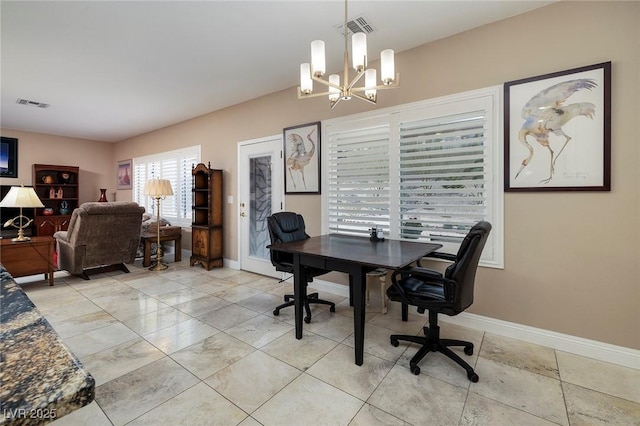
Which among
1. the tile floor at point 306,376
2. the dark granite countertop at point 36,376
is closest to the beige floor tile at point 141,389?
the tile floor at point 306,376

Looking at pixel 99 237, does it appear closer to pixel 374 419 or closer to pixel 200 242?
pixel 200 242

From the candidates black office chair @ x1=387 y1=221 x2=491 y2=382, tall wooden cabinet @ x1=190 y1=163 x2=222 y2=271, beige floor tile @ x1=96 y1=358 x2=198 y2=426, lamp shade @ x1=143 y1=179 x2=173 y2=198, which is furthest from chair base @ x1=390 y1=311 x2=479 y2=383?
lamp shade @ x1=143 y1=179 x2=173 y2=198

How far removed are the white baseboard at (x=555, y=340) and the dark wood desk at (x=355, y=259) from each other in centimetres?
83

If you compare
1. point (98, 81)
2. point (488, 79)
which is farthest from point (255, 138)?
point (488, 79)

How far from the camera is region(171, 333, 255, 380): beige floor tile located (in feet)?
6.97

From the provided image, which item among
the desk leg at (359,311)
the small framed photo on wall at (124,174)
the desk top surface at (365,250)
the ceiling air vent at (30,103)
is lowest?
the desk leg at (359,311)

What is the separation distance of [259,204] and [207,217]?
1.16 m

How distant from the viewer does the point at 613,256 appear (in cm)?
221

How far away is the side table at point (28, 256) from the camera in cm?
366

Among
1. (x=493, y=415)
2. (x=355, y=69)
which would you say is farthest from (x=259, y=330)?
(x=355, y=69)

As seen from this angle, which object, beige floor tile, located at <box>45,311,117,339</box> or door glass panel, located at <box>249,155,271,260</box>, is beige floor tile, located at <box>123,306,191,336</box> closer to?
beige floor tile, located at <box>45,311,117,339</box>

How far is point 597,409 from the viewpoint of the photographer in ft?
5.68

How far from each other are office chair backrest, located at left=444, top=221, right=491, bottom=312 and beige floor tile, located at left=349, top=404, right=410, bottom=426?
0.80 m

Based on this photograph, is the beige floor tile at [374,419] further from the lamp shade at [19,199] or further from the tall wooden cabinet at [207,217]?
the lamp shade at [19,199]
